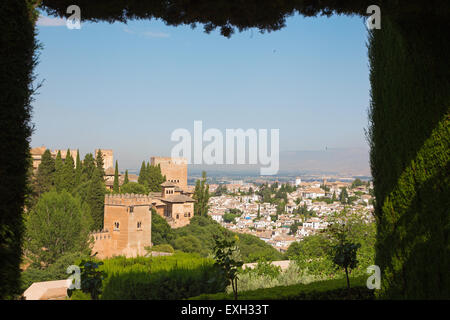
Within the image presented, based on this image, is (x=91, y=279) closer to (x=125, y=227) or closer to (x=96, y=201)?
(x=125, y=227)

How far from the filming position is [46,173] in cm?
2605

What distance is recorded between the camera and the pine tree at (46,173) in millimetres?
25422

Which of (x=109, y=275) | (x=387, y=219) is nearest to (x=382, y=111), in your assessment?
(x=387, y=219)

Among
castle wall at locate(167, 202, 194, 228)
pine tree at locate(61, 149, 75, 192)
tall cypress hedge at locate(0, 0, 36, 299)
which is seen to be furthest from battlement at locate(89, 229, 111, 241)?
tall cypress hedge at locate(0, 0, 36, 299)

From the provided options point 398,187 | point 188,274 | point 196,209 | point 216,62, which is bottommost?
point 196,209

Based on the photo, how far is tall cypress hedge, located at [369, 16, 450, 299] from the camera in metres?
2.41

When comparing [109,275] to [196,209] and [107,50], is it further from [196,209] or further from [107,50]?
[196,209]

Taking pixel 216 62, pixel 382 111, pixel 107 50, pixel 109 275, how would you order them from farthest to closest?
pixel 216 62
pixel 107 50
pixel 109 275
pixel 382 111

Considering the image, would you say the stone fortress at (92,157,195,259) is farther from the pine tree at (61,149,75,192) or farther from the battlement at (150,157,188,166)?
the battlement at (150,157,188,166)

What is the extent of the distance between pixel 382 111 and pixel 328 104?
9.81m

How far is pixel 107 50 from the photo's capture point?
284 inches

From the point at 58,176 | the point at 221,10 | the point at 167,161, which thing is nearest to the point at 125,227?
the point at 58,176

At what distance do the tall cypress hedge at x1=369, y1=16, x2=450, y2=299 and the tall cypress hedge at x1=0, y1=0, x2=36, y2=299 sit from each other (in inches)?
107

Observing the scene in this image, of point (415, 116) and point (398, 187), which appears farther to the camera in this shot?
point (398, 187)
